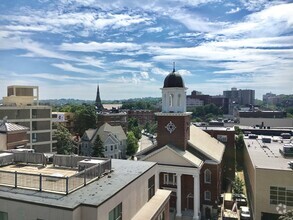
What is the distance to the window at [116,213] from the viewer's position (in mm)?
12297

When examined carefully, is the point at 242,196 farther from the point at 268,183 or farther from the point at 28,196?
the point at 28,196

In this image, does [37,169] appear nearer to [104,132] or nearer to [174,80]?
[174,80]

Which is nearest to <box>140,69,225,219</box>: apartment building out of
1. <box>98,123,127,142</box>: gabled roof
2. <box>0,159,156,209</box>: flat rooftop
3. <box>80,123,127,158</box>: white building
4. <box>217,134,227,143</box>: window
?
<box>217,134,227,143</box>: window

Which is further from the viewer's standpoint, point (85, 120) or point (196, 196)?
point (85, 120)

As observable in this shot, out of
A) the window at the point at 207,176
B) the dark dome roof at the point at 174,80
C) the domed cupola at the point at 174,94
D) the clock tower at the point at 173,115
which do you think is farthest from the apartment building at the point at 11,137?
the window at the point at 207,176

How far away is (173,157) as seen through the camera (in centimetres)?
3300

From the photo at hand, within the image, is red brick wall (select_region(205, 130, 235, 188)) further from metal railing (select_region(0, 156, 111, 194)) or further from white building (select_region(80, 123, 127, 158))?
metal railing (select_region(0, 156, 111, 194))

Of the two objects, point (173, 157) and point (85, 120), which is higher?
point (85, 120)

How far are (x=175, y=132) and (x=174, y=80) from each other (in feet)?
23.3

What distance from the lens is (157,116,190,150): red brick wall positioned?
116 feet

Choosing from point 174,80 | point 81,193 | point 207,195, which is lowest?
point 207,195

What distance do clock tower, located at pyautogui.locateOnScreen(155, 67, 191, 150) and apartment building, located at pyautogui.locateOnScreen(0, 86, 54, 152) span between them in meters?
28.8

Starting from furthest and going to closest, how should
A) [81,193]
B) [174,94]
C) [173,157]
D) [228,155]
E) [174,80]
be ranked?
1. [228,155]
2. [174,80]
3. [174,94]
4. [173,157]
5. [81,193]

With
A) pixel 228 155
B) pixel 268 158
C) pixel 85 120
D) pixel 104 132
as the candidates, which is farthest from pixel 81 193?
pixel 85 120
